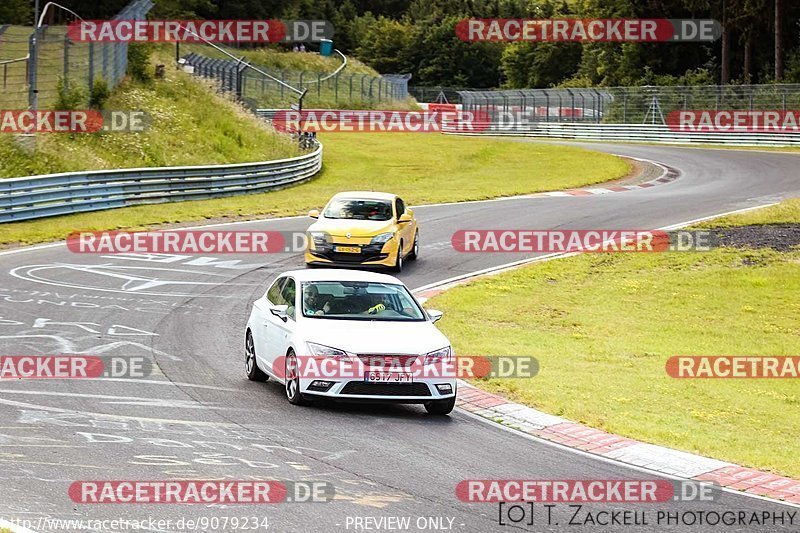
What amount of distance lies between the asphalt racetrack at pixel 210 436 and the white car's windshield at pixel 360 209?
3.03m

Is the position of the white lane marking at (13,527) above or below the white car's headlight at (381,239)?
below

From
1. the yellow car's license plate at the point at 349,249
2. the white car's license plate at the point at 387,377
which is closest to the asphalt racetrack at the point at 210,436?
the white car's license plate at the point at 387,377

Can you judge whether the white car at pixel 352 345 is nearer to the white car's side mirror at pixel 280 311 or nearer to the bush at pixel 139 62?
the white car's side mirror at pixel 280 311

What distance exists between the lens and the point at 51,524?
773cm

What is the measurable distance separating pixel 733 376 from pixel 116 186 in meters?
19.5

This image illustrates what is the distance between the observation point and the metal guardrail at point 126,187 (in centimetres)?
2747

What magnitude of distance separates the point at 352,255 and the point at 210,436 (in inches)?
463

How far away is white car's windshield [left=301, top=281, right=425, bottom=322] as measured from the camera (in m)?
13.1

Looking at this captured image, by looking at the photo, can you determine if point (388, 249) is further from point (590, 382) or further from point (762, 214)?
point (762, 214)

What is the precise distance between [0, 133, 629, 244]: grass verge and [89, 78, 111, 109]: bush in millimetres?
6622

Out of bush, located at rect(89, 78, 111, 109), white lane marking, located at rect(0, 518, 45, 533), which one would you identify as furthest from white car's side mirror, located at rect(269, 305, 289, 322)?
bush, located at rect(89, 78, 111, 109)

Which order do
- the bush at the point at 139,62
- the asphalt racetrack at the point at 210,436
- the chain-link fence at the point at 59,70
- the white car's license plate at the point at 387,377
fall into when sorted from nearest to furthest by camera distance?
the asphalt racetrack at the point at 210,436
the white car's license plate at the point at 387,377
the chain-link fence at the point at 59,70
the bush at the point at 139,62

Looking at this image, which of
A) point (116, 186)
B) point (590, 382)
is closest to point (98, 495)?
point (590, 382)

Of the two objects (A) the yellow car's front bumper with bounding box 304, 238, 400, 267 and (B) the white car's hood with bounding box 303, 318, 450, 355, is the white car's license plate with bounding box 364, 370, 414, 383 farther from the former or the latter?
(A) the yellow car's front bumper with bounding box 304, 238, 400, 267
